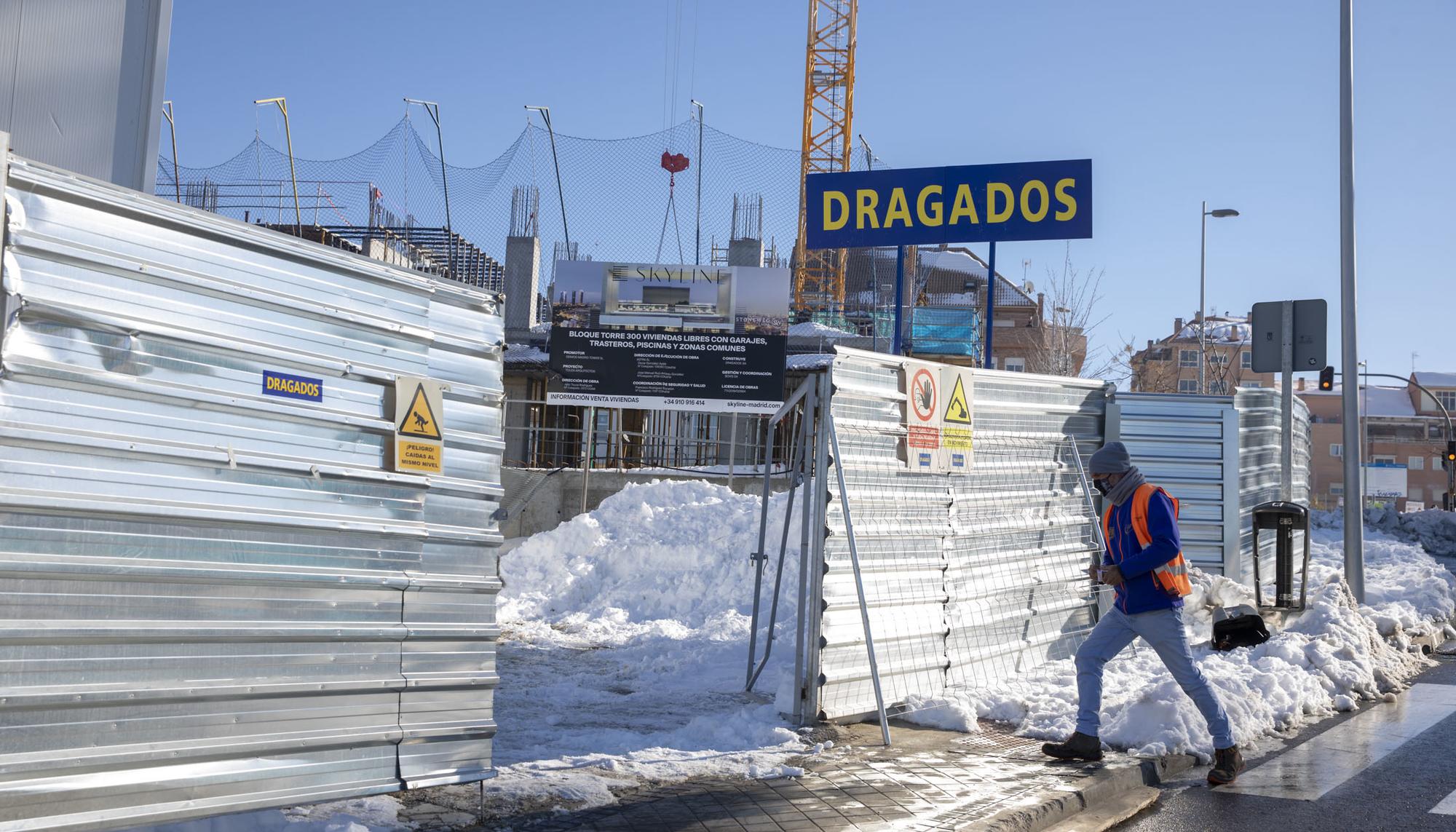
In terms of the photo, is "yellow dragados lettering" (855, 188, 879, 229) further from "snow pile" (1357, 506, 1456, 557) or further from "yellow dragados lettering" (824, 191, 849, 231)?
"snow pile" (1357, 506, 1456, 557)

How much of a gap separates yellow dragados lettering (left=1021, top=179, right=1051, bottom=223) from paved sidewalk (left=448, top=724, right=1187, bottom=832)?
726 cm

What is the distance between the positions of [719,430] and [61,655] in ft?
95.6

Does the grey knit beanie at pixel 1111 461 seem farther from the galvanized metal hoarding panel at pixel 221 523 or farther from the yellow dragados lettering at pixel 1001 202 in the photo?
the yellow dragados lettering at pixel 1001 202

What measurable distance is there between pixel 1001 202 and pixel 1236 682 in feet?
20.4

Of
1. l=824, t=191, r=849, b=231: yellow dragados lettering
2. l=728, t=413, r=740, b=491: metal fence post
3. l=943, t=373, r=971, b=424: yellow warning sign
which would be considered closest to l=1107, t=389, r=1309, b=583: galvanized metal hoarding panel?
l=824, t=191, r=849, b=231: yellow dragados lettering

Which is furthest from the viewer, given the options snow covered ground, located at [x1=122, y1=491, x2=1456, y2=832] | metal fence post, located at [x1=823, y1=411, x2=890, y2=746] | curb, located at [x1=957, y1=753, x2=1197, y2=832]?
metal fence post, located at [x1=823, y1=411, x2=890, y2=746]

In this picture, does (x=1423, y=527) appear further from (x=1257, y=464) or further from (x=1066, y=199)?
(x=1066, y=199)

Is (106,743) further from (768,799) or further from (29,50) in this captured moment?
(29,50)

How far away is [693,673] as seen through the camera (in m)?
10.9

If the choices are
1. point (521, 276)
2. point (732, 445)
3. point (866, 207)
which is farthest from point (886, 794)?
point (521, 276)

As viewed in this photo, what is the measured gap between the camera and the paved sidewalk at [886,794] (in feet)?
18.8

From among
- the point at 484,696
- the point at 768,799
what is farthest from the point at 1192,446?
the point at 484,696

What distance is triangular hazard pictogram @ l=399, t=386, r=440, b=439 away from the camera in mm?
5535

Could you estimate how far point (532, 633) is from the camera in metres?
13.3
